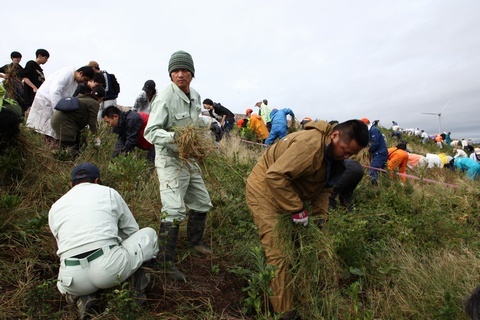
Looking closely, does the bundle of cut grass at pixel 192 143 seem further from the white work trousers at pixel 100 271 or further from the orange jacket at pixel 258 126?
the orange jacket at pixel 258 126

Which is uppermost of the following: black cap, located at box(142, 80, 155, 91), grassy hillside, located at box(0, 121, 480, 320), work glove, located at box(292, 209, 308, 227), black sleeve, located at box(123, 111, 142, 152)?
black cap, located at box(142, 80, 155, 91)

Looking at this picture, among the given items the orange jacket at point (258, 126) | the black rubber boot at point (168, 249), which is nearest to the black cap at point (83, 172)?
the black rubber boot at point (168, 249)

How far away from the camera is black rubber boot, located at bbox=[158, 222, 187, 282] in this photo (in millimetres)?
3107

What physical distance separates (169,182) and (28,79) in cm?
512

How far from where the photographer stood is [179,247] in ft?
12.6

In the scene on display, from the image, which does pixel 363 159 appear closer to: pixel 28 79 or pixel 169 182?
pixel 169 182

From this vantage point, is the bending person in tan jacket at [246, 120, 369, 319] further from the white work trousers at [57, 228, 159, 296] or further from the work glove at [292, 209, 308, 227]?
the white work trousers at [57, 228, 159, 296]

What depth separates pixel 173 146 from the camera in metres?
3.10

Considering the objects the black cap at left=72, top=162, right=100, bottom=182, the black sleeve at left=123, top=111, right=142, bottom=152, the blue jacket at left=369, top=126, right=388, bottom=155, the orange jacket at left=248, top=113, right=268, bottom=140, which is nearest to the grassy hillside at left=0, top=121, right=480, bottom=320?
the black sleeve at left=123, top=111, right=142, bottom=152

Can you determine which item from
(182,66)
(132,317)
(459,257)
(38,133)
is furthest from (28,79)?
(459,257)

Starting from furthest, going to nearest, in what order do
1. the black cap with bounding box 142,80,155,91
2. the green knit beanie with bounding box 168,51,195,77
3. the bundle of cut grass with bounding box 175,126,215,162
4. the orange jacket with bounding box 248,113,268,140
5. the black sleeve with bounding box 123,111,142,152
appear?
the orange jacket with bounding box 248,113,268,140
the black cap with bounding box 142,80,155,91
the black sleeve with bounding box 123,111,142,152
the green knit beanie with bounding box 168,51,195,77
the bundle of cut grass with bounding box 175,126,215,162

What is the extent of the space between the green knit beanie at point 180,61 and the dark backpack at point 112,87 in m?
4.17

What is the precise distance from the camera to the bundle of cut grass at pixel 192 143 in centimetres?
305

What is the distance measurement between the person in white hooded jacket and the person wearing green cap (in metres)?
2.91
